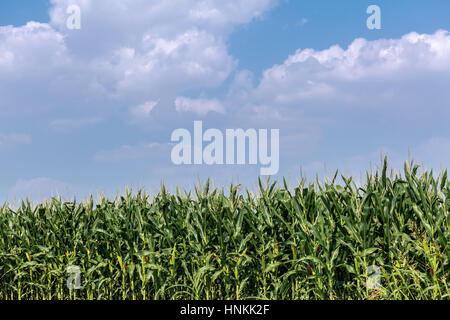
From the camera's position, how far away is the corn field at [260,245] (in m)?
7.36

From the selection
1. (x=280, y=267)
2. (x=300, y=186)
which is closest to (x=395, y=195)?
(x=300, y=186)

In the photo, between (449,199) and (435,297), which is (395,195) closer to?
(449,199)

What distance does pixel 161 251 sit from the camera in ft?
28.8

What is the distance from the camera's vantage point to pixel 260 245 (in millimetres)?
8234

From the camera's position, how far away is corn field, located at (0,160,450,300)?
736cm
